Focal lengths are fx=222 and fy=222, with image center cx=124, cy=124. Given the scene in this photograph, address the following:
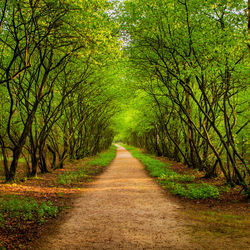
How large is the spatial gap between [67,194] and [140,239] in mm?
5672

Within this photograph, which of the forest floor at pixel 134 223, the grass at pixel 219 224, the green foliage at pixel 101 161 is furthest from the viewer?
the green foliage at pixel 101 161

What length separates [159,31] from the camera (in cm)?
1078

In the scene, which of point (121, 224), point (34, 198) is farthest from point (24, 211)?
point (121, 224)

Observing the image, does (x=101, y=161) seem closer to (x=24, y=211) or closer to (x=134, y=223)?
(x=24, y=211)

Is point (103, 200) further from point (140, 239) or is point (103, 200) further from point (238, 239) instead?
point (238, 239)

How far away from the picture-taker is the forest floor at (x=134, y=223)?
510 centimetres

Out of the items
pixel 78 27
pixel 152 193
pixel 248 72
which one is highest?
pixel 78 27

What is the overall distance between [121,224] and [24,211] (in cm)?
312

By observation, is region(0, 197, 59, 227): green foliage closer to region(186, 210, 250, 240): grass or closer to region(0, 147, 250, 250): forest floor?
region(0, 147, 250, 250): forest floor

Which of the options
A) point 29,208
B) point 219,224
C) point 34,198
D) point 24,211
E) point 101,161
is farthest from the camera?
point 101,161

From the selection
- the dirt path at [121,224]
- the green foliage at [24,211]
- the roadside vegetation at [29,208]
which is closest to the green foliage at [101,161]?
the roadside vegetation at [29,208]

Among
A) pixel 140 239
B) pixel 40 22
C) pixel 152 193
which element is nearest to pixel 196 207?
pixel 152 193

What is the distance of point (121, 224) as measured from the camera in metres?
6.38

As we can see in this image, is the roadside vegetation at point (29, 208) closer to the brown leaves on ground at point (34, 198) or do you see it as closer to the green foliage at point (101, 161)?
the brown leaves on ground at point (34, 198)
